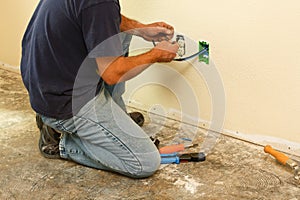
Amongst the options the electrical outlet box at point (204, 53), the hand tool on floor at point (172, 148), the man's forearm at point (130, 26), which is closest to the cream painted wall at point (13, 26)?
the man's forearm at point (130, 26)

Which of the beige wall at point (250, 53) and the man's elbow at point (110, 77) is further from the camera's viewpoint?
the beige wall at point (250, 53)

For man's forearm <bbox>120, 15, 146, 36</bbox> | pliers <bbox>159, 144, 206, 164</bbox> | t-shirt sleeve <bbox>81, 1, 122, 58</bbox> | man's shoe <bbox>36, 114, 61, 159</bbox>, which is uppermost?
t-shirt sleeve <bbox>81, 1, 122, 58</bbox>

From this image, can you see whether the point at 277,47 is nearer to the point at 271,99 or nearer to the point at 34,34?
the point at 271,99

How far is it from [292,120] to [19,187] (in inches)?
45.1

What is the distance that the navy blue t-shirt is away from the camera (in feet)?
4.98

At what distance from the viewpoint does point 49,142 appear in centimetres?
193

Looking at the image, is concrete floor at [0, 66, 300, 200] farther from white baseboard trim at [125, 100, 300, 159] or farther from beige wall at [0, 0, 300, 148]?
beige wall at [0, 0, 300, 148]

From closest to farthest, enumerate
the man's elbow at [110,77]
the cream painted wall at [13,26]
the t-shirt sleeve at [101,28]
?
the t-shirt sleeve at [101,28] → the man's elbow at [110,77] → the cream painted wall at [13,26]

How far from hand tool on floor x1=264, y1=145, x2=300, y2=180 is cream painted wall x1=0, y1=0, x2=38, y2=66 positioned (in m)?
1.75

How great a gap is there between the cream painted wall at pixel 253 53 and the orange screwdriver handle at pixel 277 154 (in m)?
0.08

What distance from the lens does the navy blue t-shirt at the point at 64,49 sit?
1.52 m

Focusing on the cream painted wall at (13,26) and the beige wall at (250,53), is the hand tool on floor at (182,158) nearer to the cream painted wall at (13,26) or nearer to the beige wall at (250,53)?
the beige wall at (250,53)

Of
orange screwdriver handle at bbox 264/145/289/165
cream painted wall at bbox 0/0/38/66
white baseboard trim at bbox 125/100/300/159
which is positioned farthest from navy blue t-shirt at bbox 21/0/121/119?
cream painted wall at bbox 0/0/38/66

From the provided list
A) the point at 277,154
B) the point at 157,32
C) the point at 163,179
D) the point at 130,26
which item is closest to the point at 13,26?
the point at 130,26
